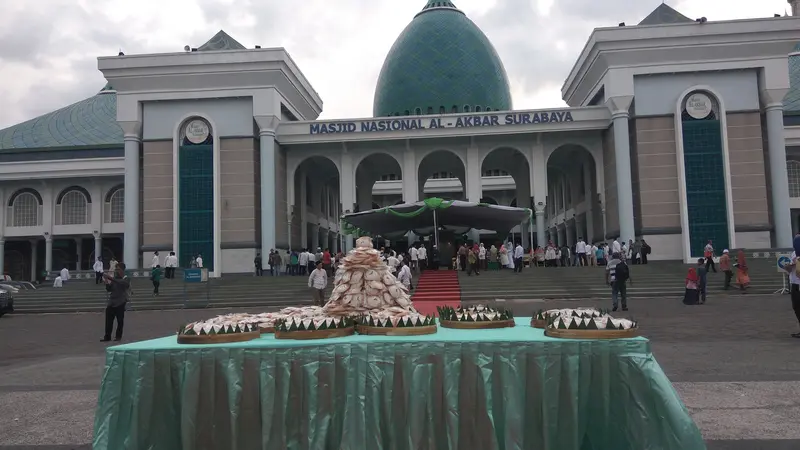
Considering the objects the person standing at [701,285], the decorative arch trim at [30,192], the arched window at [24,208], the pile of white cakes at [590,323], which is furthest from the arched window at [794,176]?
the arched window at [24,208]

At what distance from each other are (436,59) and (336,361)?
33.1 metres

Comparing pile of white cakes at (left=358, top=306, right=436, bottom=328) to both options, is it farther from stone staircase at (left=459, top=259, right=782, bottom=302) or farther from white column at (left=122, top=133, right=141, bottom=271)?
white column at (left=122, top=133, right=141, bottom=271)

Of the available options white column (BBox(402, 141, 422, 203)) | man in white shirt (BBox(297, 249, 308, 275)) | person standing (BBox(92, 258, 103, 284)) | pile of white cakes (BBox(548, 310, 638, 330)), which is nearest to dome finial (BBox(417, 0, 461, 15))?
white column (BBox(402, 141, 422, 203))

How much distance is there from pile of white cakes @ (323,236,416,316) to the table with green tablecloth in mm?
1171

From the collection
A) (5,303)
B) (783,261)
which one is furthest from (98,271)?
(783,261)

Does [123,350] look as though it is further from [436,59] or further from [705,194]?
[436,59]

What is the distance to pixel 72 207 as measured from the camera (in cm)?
3703

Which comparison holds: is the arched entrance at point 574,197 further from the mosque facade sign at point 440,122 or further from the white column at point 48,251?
the white column at point 48,251

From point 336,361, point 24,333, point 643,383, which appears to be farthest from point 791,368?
point 24,333

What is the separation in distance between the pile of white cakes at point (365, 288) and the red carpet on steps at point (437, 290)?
1075cm

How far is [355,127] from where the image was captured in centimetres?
2881

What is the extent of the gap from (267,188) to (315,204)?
8.70m

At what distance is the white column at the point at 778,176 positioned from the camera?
82.9 ft

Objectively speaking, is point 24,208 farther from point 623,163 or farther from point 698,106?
point 698,106
